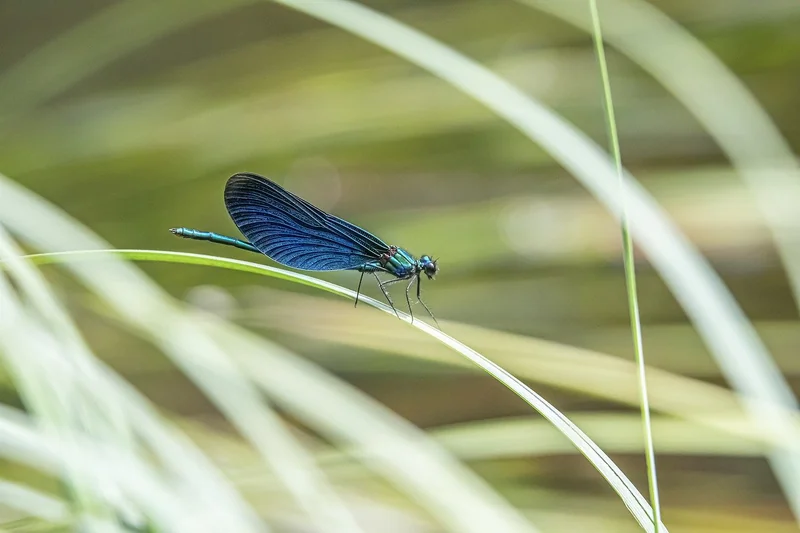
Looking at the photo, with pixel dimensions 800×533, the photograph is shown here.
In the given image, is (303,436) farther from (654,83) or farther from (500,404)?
(654,83)

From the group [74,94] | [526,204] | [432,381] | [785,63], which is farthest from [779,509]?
[74,94]

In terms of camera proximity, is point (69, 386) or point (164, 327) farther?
point (164, 327)

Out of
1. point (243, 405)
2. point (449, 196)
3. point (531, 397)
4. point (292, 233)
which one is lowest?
point (531, 397)

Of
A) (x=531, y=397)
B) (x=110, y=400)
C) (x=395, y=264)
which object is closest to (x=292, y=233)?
(x=395, y=264)

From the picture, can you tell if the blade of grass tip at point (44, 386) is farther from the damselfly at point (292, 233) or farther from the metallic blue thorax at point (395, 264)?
the metallic blue thorax at point (395, 264)

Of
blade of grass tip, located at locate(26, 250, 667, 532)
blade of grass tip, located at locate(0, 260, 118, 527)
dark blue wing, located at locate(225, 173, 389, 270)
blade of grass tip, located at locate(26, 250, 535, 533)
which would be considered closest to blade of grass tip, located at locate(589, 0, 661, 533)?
blade of grass tip, located at locate(26, 250, 667, 532)

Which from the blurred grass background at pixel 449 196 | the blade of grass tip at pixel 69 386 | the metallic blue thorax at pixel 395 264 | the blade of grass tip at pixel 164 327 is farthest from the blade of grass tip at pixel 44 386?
the blurred grass background at pixel 449 196

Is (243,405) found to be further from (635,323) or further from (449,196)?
(449,196)
